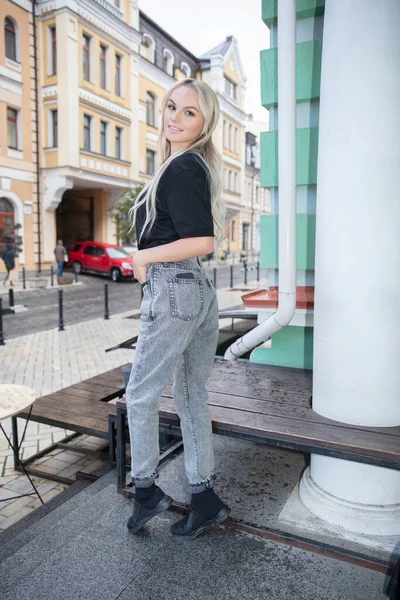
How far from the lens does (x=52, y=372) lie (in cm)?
674

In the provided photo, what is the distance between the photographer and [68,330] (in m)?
9.98

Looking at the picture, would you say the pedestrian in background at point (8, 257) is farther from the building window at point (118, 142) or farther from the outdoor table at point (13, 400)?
the outdoor table at point (13, 400)

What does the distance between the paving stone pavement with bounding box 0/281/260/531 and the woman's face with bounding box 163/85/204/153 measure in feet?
8.51

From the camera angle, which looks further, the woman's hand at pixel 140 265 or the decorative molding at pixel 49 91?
the decorative molding at pixel 49 91

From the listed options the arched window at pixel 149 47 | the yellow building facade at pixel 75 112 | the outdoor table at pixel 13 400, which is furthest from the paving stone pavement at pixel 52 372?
the arched window at pixel 149 47

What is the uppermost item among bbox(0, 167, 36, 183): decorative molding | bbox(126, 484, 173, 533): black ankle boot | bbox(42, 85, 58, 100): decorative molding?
bbox(42, 85, 58, 100): decorative molding

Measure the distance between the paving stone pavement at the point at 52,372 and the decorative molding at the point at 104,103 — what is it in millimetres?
13275

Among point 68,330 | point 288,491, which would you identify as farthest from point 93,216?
point 288,491

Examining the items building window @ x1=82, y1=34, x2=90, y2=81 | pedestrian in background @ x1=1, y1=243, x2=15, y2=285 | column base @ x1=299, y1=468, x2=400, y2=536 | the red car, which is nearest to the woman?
column base @ x1=299, y1=468, x2=400, y2=536

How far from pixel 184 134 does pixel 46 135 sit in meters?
21.1

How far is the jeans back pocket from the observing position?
1968 mm

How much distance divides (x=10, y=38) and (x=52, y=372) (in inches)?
715

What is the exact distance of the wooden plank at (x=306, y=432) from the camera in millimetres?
1929

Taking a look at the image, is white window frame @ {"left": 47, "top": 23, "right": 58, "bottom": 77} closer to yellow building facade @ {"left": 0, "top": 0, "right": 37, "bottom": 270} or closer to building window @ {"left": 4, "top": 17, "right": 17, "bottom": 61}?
yellow building facade @ {"left": 0, "top": 0, "right": 37, "bottom": 270}
